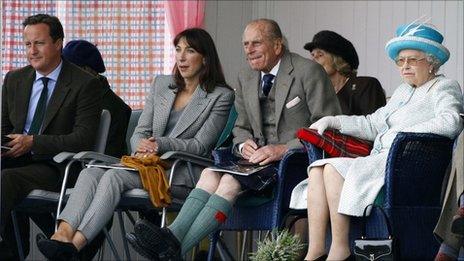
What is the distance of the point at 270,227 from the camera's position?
608 cm

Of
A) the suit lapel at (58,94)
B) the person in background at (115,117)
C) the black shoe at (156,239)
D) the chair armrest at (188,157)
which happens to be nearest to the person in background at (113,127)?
the person in background at (115,117)

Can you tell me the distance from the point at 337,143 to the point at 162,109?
4.55ft

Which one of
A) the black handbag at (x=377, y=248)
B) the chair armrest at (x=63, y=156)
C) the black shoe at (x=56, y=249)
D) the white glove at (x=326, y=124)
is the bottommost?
the black shoe at (x=56, y=249)

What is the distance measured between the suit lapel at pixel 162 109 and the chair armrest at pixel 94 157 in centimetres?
30

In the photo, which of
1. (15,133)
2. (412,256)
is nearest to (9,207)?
(15,133)

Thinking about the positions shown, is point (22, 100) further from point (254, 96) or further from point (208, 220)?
point (208, 220)

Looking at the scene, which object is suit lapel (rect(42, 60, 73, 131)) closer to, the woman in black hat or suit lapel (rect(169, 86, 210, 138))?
suit lapel (rect(169, 86, 210, 138))

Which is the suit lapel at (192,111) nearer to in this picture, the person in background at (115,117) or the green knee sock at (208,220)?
the person in background at (115,117)

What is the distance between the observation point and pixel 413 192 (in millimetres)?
5414

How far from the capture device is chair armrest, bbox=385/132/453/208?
5.37 m

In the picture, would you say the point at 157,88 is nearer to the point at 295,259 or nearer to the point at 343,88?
the point at 343,88

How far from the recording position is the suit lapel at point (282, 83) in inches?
253

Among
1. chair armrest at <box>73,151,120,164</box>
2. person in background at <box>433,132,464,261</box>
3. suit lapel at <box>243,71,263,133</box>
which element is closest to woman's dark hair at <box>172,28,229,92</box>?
suit lapel at <box>243,71,263,133</box>

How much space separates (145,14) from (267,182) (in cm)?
471
